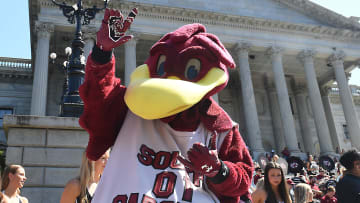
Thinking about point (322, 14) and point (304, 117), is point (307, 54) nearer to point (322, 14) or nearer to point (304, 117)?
point (322, 14)

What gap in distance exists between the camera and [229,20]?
83.8 feet

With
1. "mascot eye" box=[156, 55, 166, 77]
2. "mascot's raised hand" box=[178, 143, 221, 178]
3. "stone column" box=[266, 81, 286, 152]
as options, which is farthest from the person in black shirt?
"stone column" box=[266, 81, 286, 152]

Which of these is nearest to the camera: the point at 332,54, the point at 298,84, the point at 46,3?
the point at 46,3

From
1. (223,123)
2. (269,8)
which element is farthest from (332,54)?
(223,123)

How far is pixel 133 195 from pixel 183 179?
35 centimetres

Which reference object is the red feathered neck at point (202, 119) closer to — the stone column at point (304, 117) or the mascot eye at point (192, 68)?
the mascot eye at point (192, 68)

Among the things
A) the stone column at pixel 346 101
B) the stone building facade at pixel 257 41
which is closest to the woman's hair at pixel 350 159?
the stone building facade at pixel 257 41

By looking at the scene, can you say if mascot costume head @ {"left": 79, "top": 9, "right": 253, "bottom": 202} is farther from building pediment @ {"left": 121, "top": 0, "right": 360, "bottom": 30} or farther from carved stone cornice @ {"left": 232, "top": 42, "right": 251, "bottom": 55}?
building pediment @ {"left": 121, "top": 0, "right": 360, "bottom": 30}

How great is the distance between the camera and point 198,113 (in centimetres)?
228

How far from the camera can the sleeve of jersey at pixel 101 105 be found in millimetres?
2021

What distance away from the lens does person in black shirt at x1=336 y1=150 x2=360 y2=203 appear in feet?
13.0

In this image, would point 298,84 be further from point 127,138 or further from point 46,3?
point 127,138

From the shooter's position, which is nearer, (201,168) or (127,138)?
(201,168)

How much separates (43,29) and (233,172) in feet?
71.3
